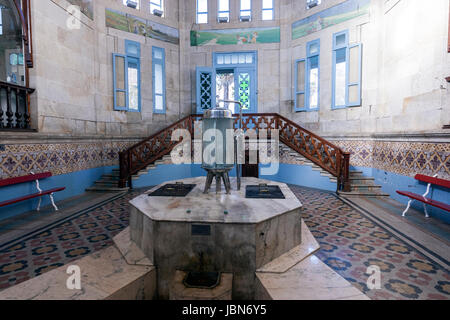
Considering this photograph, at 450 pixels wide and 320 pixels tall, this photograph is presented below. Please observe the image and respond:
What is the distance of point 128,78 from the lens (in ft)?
30.8

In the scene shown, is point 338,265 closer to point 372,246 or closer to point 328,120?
point 372,246

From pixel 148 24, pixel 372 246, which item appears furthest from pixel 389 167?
pixel 148 24

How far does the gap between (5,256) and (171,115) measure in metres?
7.83

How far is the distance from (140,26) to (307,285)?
32.9ft

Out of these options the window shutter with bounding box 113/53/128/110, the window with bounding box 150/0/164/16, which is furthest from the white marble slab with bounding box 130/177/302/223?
the window with bounding box 150/0/164/16

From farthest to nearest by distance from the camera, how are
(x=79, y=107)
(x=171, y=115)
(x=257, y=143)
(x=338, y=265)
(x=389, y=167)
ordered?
1. (x=171, y=115)
2. (x=257, y=143)
3. (x=79, y=107)
4. (x=389, y=167)
5. (x=338, y=265)

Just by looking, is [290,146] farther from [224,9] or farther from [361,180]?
[224,9]

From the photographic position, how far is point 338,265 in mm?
3123

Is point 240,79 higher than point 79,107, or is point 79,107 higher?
point 240,79

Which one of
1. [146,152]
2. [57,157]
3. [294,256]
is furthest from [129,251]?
[146,152]

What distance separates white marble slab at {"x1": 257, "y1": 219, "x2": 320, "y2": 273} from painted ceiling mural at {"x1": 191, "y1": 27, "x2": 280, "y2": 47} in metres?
8.90

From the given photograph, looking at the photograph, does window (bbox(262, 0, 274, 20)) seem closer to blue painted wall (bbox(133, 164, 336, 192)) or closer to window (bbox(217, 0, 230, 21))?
window (bbox(217, 0, 230, 21))
